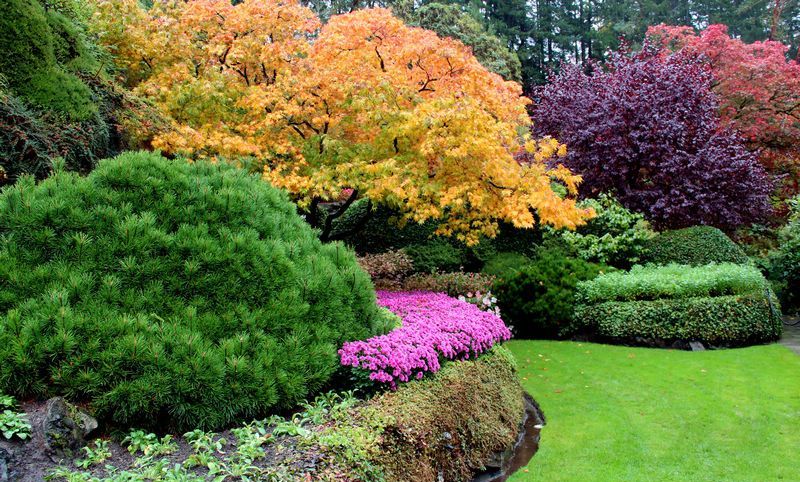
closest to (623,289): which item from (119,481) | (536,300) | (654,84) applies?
(536,300)

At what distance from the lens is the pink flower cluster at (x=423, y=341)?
14.3 feet

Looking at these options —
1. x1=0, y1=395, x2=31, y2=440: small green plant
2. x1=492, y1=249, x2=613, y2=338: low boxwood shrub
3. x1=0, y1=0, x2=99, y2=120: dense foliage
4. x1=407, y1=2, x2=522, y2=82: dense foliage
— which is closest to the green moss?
x1=0, y1=395, x2=31, y2=440: small green plant

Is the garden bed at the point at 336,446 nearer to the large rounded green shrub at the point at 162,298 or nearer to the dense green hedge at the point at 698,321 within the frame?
the large rounded green shrub at the point at 162,298

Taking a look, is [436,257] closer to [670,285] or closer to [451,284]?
[451,284]

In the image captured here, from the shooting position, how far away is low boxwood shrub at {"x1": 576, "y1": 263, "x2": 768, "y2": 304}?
941 centimetres

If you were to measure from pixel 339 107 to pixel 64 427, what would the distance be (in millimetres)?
6060

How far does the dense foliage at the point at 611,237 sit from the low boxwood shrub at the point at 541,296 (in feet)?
4.38

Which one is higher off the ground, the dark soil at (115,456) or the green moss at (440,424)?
the dark soil at (115,456)

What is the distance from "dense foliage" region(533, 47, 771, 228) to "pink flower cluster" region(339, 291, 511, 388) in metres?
6.92

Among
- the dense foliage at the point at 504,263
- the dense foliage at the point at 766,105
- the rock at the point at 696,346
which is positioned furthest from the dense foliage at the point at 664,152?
the rock at the point at 696,346

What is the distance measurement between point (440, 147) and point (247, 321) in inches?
165

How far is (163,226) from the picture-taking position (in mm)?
4012

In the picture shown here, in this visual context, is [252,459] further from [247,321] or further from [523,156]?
[523,156]

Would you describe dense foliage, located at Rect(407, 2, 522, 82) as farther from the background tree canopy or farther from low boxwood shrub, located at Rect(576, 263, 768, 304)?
low boxwood shrub, located at Rect(576, 263, 768, 304)
